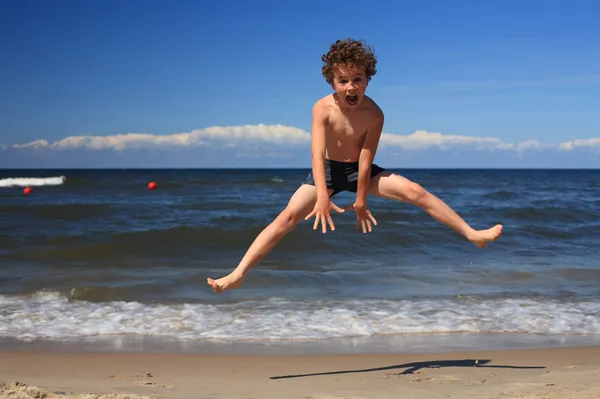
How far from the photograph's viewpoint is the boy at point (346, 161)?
17.0 ft

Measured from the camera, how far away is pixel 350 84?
5176 millimetres

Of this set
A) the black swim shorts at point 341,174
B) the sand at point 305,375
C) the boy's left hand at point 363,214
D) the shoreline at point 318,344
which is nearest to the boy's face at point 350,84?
the black swim shorts at point 341,174

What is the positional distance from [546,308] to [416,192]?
3.81m

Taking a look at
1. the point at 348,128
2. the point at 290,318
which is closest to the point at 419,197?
the point at 348,128

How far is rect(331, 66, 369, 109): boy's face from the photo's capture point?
203 inches

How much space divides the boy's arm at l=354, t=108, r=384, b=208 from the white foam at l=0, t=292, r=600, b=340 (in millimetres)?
2114

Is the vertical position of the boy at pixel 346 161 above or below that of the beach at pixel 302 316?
above

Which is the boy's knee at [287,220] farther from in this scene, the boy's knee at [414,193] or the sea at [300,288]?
the sea at [300,288]

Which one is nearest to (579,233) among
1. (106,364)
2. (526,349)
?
(526,349)

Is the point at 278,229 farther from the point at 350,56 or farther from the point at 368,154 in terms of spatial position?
the point at 350,56

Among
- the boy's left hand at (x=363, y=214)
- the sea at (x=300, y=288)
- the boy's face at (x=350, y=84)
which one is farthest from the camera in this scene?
the sea at (x=300, y=288)

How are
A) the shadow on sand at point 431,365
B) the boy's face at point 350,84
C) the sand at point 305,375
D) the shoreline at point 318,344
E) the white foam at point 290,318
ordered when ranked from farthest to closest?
1. the white foam at point 290,318
2. the shoreline at point 318,344
3. the shadow on sand at point 431,365
4. the boy's face at point 350,84
5. the sand at point 305,375

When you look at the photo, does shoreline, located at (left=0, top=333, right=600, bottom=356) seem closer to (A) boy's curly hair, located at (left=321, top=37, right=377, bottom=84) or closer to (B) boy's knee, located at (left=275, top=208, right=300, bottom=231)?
(B) boy's knee, located at (left=275, top=208, right=300, bottom=231)

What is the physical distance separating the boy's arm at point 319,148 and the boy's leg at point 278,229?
0.59 ft
